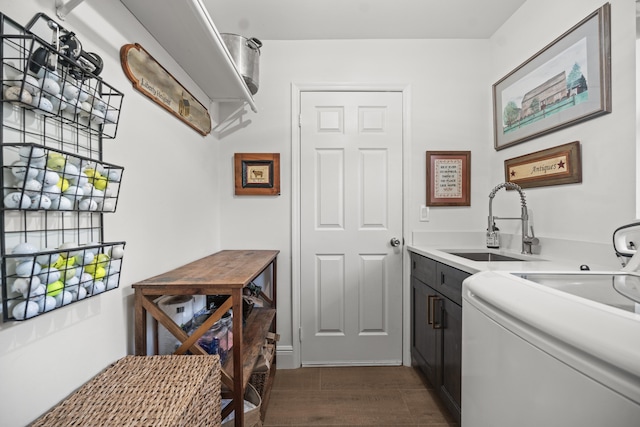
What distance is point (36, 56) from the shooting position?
745mm

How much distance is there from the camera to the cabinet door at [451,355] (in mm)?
1495

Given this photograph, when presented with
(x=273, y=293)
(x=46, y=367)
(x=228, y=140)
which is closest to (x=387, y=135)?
(x=228, y=140)

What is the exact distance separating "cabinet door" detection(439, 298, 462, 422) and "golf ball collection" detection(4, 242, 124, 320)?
57.9 inches

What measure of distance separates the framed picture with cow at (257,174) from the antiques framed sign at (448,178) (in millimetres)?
1166

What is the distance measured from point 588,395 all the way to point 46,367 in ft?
3.97

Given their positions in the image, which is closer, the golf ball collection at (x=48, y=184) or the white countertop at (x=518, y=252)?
the golf ball collection at (x=48, y=184)

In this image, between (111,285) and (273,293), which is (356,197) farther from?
(111,285)

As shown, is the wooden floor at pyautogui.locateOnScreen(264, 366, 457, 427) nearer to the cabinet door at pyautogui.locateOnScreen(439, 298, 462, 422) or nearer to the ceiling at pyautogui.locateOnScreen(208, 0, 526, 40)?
the cabinet door at pyautogui.locateOnScreen(439, 298, 462, 422)

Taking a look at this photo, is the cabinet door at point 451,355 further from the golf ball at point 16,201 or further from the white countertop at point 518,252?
the golf ball at point 16,201

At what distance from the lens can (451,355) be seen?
5.22 feet

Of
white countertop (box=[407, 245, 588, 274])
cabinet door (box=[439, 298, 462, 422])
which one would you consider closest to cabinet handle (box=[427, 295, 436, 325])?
cabinet door (box=[439, 298, 462, 422])

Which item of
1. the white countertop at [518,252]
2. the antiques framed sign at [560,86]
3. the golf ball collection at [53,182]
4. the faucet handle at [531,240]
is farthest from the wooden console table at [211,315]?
the antiques framed sign at [560,86]

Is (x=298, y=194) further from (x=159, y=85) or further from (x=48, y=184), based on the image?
(x=48, y=184)

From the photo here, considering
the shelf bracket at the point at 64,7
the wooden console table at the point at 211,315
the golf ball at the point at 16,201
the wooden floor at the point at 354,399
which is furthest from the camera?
the wooden floor at the point at 354,399
